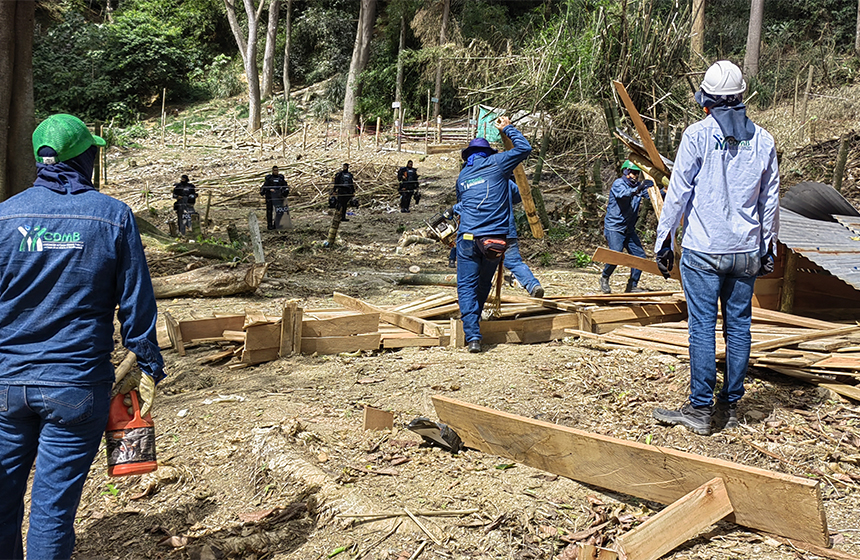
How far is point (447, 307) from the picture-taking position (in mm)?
7492

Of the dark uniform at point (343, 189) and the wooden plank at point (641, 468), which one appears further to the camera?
the dark uniform at point (343, 189)

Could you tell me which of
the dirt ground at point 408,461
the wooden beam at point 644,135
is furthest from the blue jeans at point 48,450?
the wooden beam at point 644,135

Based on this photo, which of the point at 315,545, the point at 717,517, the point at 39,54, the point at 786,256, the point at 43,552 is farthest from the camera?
the point at 39,54

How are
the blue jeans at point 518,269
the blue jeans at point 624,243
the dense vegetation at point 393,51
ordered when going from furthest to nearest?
the dense vegetation at point 393,51 → the blue jeans at point 624,243 → the blue jeans at point 518,269

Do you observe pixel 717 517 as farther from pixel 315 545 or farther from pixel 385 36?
pixel 385 36

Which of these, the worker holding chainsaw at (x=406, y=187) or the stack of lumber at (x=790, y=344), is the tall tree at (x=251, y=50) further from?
the stack of lumber at (x=790, y=344)

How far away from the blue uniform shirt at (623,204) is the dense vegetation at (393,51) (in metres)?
8.14

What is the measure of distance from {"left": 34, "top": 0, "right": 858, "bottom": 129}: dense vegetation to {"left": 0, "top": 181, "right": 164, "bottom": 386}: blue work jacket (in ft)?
51.1

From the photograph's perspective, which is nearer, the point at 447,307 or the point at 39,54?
the point at 447,307

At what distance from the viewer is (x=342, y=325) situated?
6.70 metres

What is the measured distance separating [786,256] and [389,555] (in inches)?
227

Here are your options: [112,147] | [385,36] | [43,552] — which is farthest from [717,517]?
[385,36]

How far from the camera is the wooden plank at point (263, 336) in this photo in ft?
20.7

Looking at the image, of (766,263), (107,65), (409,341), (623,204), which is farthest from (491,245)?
(107,65)
